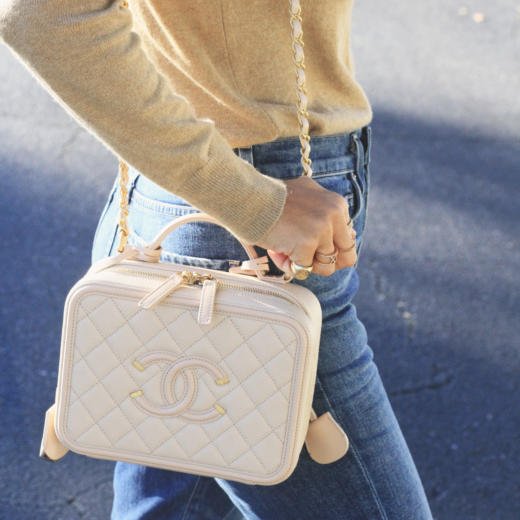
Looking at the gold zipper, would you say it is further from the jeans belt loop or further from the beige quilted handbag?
the jeans belt loop

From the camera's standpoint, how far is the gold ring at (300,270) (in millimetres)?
1193

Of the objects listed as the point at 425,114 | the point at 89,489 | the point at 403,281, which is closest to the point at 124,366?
the point at 89,489

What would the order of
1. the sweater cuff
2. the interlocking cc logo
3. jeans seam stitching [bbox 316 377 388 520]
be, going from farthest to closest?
jeans seam stitching [bbox 316 377 388 520], the interlocking cc logo, the sweater cuff

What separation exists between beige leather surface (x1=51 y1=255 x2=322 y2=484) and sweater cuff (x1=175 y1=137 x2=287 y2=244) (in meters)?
0.10

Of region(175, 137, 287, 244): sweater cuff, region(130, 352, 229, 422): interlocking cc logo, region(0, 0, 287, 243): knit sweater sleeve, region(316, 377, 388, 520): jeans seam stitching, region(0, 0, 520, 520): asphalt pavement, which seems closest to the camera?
region(0, 0, 287, 243): knit sweater sleeve

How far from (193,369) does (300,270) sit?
0.68 feet

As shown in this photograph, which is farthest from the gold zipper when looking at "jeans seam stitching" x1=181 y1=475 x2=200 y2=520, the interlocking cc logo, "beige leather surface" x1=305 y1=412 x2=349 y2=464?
"jeans seam stitching" x1=181 y1=475 x2=200 y2=520

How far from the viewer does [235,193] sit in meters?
1.15

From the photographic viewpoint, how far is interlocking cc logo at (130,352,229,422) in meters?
1.26

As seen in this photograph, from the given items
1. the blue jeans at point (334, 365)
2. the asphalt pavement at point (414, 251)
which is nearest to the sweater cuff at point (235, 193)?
the blue jeans at point (334, 365)

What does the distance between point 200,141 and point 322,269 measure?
0.24m

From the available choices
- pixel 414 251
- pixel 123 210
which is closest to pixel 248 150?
pixel 123 210

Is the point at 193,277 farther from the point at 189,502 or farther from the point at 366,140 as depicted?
the point at 189,502

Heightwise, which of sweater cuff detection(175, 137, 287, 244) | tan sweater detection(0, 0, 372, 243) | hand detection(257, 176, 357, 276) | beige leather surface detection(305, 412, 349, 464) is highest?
tan sweater detection(0, 0, 372, 243)
